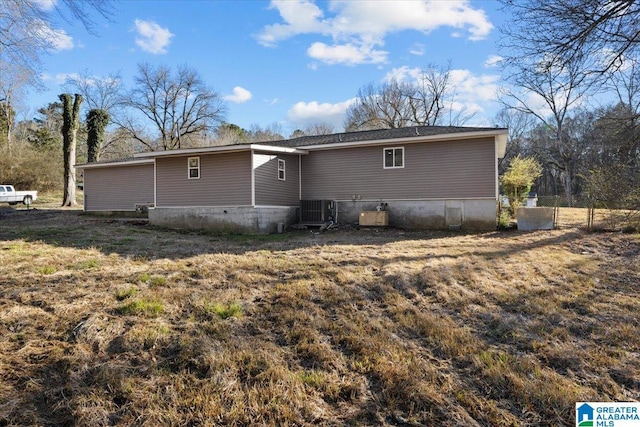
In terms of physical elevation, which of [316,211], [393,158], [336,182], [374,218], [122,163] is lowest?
[374,218]

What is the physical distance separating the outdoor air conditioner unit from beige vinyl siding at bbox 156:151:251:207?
2.69 m

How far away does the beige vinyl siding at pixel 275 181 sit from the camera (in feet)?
42.6

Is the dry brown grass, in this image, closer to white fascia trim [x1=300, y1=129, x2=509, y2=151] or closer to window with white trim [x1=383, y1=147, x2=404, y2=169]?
white fascia trim [x1=300, y1=129, x2=509, y2=151]

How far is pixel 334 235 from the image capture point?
476 inches

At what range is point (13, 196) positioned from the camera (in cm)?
2369

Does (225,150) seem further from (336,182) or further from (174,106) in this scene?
(174,106)

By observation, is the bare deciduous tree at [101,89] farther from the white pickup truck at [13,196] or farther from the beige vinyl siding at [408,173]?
the beige vinyl siding at [408,173]

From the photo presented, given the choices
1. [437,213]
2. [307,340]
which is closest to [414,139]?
[437,213]

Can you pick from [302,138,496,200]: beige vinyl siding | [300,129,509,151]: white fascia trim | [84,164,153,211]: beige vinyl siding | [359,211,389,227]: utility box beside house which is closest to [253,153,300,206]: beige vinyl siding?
[302,138,496,200]: beige vinyl siding

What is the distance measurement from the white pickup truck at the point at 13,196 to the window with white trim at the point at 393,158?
875 inches

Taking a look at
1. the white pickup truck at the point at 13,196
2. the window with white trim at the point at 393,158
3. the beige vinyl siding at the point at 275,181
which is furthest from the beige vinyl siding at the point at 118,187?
the window with white trim at the point at 393,158

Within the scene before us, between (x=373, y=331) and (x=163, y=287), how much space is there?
2992mm

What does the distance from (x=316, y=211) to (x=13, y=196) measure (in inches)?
825

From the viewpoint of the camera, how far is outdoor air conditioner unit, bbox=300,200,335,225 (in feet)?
47.4
